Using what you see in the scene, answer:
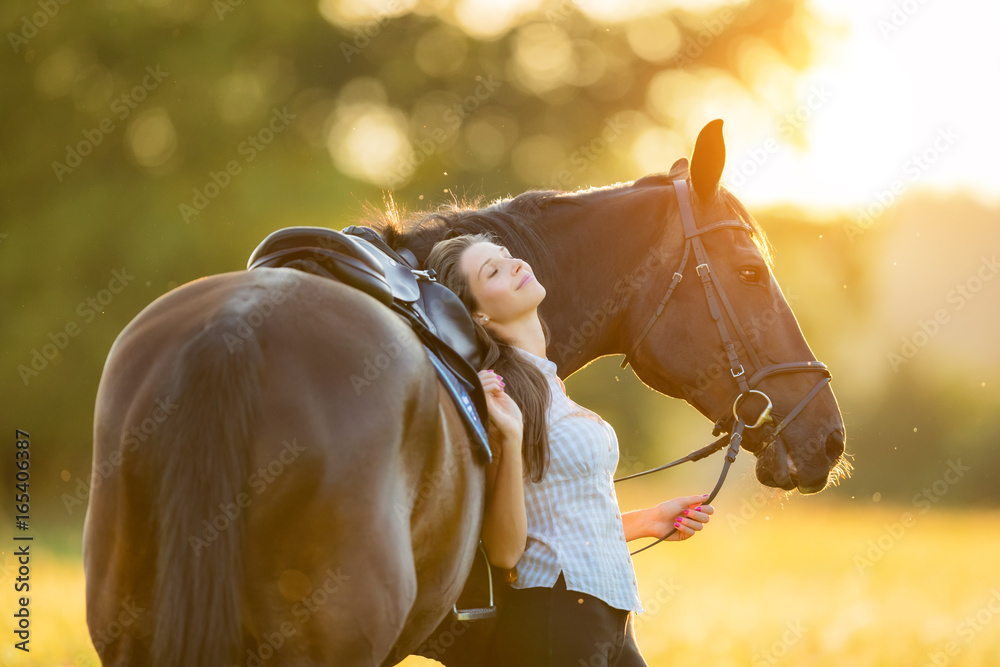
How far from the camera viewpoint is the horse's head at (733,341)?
3660 millimetres

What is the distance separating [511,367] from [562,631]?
872 mm

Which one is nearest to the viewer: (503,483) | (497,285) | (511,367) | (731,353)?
(503,483)

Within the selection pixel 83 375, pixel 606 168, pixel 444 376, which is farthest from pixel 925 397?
pixel 444 376

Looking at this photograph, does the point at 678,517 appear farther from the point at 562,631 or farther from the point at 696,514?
the point at 562,631

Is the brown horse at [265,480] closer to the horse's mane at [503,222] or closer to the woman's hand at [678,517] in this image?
the horse's mane at [503,222]

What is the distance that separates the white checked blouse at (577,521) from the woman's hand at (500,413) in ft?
0.78

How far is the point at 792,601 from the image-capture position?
8141 mm

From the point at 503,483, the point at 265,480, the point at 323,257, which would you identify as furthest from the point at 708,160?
the point at 265,480

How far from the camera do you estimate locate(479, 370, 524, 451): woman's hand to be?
261 cm

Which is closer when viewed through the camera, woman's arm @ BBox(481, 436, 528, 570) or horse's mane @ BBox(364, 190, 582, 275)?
woman's arm @ BBox(481, 436, 528, 570)

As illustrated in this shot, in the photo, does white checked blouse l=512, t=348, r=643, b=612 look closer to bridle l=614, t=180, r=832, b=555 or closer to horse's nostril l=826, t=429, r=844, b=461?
bridle l=614, t=180, r=832, b=555

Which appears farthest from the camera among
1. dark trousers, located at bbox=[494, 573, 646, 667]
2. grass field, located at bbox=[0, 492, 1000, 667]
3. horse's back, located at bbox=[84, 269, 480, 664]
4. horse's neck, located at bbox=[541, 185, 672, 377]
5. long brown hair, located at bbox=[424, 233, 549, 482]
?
grass field, located at bbox=[0, 492, 1000, 667]

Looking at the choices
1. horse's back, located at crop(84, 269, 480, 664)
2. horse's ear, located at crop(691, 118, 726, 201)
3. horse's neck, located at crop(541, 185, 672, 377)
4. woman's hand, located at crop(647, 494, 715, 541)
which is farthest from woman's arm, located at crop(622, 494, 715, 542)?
horse's back, located at crop(84, 269, 480, 664)

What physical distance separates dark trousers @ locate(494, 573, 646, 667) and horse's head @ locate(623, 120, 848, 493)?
121cm
